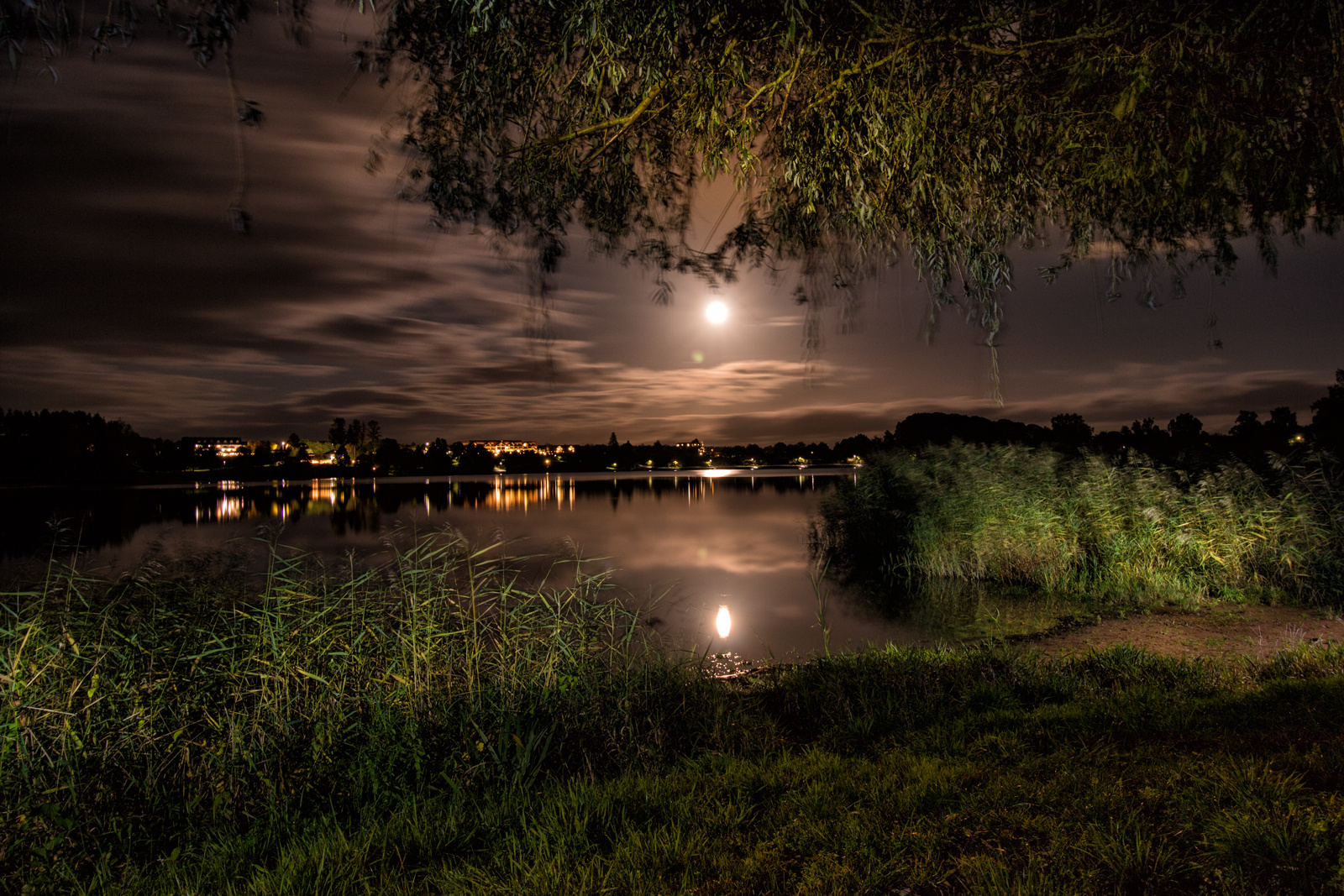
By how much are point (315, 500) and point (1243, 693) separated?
48.6 m

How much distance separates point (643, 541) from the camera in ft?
78.1

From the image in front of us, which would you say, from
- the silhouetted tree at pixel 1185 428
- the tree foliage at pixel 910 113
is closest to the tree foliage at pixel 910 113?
the tree foliage at pixel 910 113

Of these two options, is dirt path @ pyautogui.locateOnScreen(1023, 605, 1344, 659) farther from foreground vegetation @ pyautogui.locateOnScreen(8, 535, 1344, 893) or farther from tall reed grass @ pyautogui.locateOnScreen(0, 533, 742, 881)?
tall reed grass @ pyautogui.locateOnScreen(0, 533, 742, 881)

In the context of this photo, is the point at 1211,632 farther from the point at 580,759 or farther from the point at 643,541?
the point at 643,541

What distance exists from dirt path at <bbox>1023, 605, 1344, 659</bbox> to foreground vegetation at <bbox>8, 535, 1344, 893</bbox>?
3.69 feet

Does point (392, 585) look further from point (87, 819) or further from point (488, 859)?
point (488, 859)

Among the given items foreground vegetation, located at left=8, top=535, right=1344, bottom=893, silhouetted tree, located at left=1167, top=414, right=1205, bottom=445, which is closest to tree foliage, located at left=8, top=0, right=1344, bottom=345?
foreground vegetation, located at left=8, top=535, right=1344, bottom=893

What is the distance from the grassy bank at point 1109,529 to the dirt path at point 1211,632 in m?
0.87

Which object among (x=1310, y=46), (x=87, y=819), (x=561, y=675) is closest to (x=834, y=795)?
(x=561, y=675)

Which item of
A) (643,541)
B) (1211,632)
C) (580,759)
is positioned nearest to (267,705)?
(580,759)

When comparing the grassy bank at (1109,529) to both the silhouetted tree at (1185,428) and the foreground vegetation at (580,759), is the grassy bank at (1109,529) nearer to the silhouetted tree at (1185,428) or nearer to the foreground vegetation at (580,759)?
the foreground vegetation at (580,759)

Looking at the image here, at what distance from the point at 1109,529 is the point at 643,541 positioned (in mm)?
15669

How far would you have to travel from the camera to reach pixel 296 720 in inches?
158

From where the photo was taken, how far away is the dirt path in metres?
6.34
